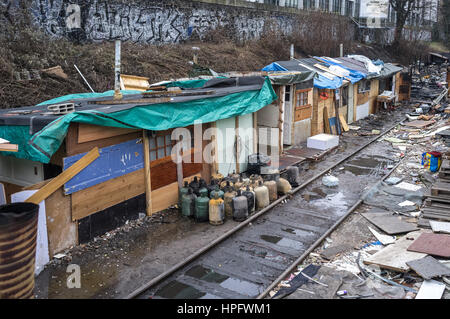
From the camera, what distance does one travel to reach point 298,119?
59.5 feet

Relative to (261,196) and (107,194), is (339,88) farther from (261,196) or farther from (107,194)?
(107,194)

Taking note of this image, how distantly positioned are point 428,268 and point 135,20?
63.9 feet

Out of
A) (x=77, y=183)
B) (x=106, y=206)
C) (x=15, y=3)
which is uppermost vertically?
(x=15, y=3)

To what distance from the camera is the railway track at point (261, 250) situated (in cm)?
754

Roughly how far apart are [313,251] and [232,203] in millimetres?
2445

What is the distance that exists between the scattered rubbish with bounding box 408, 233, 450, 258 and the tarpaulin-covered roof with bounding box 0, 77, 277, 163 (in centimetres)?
599

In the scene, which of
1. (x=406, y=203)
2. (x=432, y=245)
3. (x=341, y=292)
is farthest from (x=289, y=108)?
(x=341, y=292)

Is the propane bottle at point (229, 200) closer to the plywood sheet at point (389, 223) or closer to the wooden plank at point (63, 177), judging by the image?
the wooden plank at point (63, 177)

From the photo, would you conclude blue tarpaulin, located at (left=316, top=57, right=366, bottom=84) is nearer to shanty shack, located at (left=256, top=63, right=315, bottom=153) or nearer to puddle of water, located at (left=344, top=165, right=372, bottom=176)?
shanty shack, located at (left=256, top=63, right=315, bottom=153)

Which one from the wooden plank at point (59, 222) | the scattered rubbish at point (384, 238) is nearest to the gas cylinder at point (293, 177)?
the scattered rubbish at point (384, 238)

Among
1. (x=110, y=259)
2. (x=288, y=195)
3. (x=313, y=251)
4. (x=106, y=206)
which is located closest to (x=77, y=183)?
(x=106, y=206)

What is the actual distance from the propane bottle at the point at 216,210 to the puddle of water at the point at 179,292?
2681mm

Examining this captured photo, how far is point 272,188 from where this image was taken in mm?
11891
